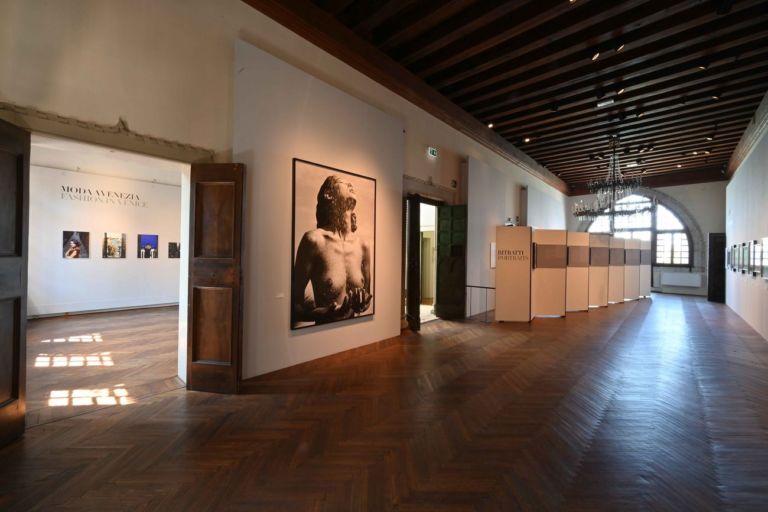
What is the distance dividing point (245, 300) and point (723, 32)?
288 inches

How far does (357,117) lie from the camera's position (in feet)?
19.2

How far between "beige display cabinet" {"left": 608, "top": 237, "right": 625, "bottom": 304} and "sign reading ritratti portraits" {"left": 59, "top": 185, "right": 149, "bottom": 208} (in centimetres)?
1356

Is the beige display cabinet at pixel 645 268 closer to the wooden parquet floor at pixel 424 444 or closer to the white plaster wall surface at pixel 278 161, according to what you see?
the wooden parquet floor at pixel 424 444

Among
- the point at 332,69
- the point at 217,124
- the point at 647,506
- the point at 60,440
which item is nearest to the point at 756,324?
the point at 647,506

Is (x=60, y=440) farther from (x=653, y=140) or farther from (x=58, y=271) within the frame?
(x=653, y=140)

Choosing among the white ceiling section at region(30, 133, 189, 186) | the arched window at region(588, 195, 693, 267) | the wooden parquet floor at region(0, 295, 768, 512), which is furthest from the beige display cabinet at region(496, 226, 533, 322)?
the arched window at region(588, 195, 693, 267)

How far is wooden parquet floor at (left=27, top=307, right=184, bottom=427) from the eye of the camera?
3779 mm

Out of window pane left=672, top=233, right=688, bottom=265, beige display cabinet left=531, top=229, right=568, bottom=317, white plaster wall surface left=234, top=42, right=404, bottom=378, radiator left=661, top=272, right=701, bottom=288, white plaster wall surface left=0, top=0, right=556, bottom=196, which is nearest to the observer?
white plaster wall surface left=0, top=0, right=556, bottom=196

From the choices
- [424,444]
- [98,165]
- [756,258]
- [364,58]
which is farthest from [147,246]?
[756,258]

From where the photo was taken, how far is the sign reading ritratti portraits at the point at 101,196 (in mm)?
9031

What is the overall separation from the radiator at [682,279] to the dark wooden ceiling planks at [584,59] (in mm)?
6186

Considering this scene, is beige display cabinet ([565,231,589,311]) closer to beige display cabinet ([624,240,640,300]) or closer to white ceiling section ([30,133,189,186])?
beige display cabinet ([624,240,640,300])

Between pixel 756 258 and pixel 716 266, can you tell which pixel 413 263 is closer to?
pixel 756 258

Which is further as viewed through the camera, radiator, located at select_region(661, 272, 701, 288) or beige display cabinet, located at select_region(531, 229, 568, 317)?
radiator, located at select_region(661, 272, 701, 288)
